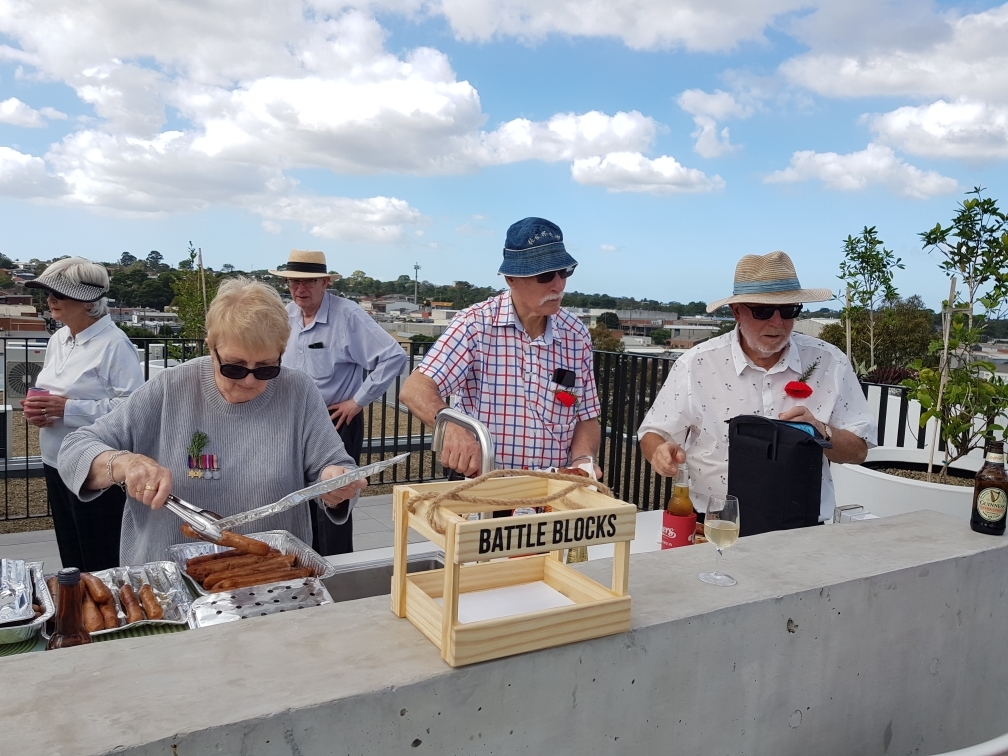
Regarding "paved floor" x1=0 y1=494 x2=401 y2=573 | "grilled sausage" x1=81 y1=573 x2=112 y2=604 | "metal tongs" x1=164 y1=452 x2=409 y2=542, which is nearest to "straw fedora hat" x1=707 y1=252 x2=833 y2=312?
"metal tongs" x1=164 y1=452 x2=409 y2=542

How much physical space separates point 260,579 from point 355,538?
15.0ft

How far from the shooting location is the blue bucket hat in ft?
10.1

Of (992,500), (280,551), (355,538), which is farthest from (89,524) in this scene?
(992,500)

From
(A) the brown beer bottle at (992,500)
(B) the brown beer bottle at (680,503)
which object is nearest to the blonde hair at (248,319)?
(B) the brown beer bottle at (680,503)

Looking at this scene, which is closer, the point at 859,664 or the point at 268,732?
the point at 268,732

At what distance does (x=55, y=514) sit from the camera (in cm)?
392

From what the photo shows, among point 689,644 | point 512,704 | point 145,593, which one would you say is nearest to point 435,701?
point 512,704

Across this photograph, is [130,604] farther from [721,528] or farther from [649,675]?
[721,528]

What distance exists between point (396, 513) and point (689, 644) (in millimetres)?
639

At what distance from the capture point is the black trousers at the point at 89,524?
146 inches

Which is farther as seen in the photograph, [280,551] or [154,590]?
[280,551]

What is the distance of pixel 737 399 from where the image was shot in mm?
3141

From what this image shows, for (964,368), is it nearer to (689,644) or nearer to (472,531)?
(689,644)

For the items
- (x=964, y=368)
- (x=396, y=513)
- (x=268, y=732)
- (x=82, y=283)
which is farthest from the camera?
(x=964, y=368)
